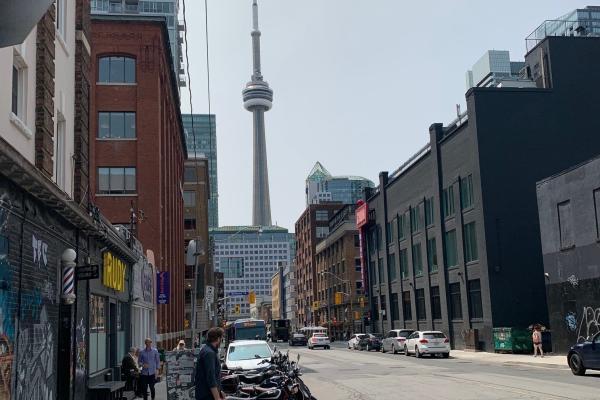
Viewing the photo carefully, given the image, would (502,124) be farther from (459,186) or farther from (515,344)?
(515,344)

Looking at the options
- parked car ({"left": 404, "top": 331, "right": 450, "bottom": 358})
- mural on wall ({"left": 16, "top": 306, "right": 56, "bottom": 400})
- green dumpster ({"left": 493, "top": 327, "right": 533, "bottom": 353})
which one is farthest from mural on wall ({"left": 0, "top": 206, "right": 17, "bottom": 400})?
green dumpster ({"left": 493, "top": 327, "right": 533, "bottom": 353})

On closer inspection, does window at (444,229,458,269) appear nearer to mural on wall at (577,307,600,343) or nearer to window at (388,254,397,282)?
window at (388,254,397,282)

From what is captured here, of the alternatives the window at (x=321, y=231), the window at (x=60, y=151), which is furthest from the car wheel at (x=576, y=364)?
the window at (x=321, y=231)

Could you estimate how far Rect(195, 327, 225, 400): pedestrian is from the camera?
28.5 ft

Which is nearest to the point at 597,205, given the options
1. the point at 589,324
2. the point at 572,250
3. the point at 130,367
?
the point at 572,250

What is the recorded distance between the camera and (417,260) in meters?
58.8

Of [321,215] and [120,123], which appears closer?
[120,123]

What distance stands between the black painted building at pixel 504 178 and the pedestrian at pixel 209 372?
120ft

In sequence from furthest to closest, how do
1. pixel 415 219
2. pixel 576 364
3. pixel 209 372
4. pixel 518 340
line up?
pixel 415 219, pixel 518 340, pixel 576 364, pixel 209 372

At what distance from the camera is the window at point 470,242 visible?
152ft

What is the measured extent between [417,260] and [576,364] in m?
36.5

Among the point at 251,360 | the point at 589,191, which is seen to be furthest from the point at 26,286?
the point at 589,191

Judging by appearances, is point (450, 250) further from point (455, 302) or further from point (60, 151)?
point (60, 151)

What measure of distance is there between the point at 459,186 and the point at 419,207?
361 inches
